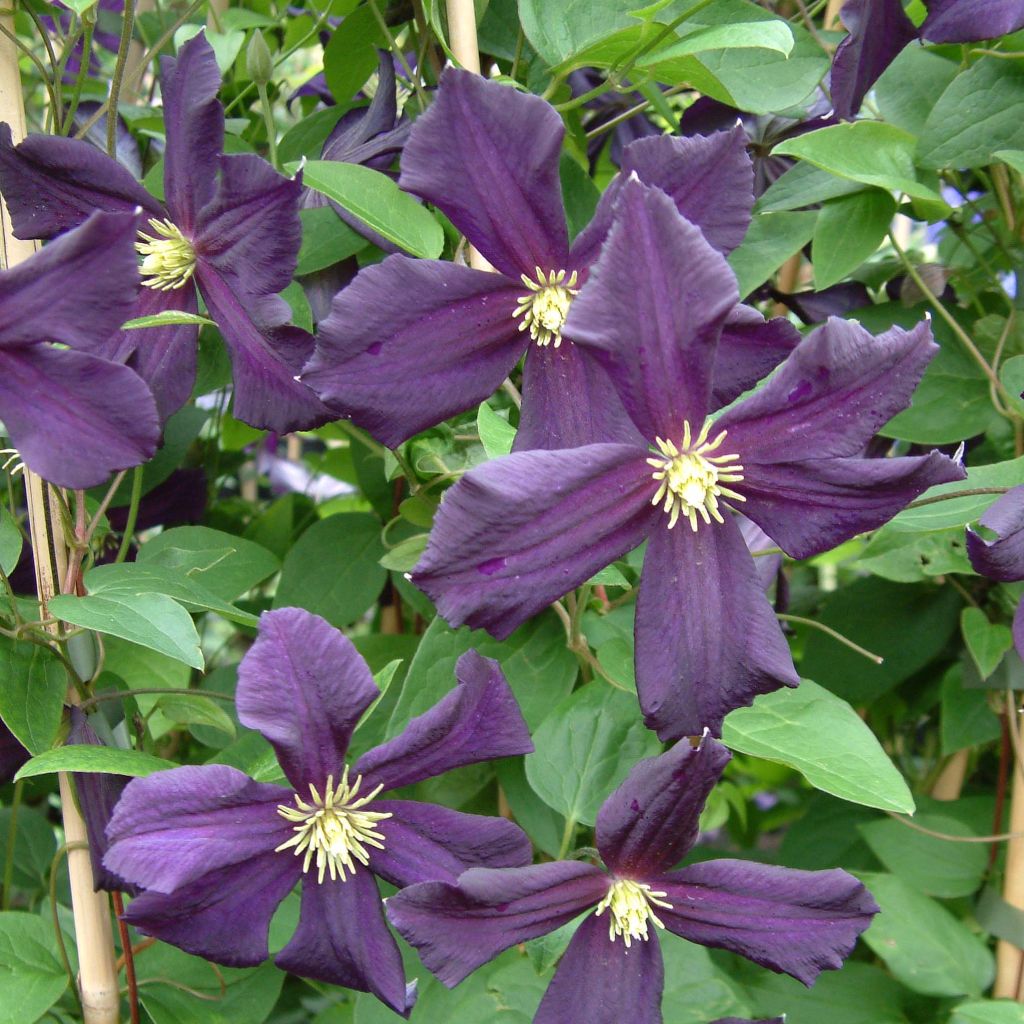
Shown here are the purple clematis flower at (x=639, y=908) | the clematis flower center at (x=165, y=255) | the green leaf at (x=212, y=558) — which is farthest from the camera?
the green leaf at (x=212, y=558)

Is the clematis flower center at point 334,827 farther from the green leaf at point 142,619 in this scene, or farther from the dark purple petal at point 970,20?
the dark purple petal at point 970,20

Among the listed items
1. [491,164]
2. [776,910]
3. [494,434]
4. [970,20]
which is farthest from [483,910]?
[970,20]

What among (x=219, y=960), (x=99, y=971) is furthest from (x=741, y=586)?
(x=99, y=971)

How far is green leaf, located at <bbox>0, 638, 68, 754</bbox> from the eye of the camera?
760 mm

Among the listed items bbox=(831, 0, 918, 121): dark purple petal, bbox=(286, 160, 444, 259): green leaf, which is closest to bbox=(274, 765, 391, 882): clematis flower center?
bbox=(286, 160, 444, 259): green leaf

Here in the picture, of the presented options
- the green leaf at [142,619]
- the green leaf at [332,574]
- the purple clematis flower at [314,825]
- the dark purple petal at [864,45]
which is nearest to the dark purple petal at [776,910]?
the purple clematis flower at [314,825]

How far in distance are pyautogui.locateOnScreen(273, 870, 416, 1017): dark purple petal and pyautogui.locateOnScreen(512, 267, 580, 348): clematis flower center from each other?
1.15 ft

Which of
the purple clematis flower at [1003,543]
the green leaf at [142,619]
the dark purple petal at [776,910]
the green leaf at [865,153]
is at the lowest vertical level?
the dark purple petal at [776,910]

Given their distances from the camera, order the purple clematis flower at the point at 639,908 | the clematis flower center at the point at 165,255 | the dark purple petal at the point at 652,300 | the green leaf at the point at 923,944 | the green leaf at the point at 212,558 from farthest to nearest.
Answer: the green leaf at the point at 923,944 → the green leaf at the point at 212,558 → the clematis flower center at the point at 165,255 → the purple clematis flower at the point at 639,908 → the dark purple petal at the point at 652,300

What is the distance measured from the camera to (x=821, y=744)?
75 centimetres

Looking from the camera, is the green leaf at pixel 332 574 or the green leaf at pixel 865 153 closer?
the green leaf at pixel 865 153

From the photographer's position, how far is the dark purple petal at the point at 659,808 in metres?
0.65

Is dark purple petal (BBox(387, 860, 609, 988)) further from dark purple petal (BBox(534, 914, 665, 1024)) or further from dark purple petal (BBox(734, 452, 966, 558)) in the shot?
dark purple petal (BBox(734, 452, 966, 558))

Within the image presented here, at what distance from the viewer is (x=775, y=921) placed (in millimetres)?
708
